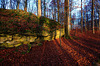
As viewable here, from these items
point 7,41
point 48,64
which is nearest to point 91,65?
point 48,64

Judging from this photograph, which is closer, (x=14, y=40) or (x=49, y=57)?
(x=49, y=57)

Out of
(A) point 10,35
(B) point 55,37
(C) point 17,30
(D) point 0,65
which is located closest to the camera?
(D) point 0,65

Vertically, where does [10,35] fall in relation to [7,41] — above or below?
above

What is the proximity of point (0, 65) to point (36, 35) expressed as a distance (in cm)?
433

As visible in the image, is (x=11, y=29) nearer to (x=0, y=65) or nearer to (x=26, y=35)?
(x=26, y=35)

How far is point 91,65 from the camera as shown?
306cm

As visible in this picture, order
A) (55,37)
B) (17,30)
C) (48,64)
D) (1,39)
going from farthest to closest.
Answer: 1. (55,37)
2. (17,30)
3. (1,39)
4. (48,64)

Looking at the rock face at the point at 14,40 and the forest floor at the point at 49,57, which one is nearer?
the forest floor at the point at 49,57

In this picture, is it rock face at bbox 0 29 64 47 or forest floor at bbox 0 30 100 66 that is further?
rock face at bbox 0 29 64 47

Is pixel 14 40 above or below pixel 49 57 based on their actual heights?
above

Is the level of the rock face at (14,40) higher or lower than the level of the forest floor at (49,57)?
higher

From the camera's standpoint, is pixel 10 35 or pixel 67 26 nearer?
pixel 10 35

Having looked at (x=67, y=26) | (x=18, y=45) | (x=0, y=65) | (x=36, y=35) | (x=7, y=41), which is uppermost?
(x=67, y=26)

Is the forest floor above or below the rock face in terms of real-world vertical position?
below
